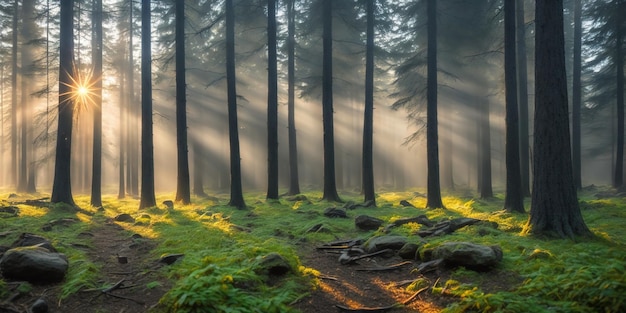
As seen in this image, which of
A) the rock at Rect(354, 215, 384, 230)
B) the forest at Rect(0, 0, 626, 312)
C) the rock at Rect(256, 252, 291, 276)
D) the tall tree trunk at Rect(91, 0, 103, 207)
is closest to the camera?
the forest at Rect(0, 0, 626, 312)

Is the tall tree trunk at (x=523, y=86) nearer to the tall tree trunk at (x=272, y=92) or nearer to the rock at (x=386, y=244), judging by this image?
the tall tree trunk at (x=272, y=92)

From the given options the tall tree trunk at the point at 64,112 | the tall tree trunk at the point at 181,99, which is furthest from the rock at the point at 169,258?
the tall tree trunk at the point at 64,112

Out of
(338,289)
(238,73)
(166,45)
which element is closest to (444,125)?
(238,73)

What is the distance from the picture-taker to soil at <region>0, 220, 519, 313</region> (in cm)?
510

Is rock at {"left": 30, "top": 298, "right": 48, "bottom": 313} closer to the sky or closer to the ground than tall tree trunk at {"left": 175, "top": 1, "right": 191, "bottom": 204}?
closer to the ground

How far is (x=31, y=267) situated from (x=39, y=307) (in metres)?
1.08

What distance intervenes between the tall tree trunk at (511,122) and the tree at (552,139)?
172 inches

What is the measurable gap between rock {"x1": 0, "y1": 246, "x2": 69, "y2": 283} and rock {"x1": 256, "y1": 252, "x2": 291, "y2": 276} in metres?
3.35

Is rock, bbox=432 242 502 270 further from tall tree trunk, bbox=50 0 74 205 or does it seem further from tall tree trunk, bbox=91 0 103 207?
tall tree trunk, bbox=91 0 103 207

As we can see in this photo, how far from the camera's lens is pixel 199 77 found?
27641mm

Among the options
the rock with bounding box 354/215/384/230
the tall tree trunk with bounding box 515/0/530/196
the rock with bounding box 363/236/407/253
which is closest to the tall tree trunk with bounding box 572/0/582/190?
the tall tree trunk with bounding box 515/0/530/196

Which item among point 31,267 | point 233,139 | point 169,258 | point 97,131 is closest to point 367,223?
point 169,258

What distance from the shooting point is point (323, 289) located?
19.0 ft

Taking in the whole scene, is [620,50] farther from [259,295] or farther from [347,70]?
[259,295]
